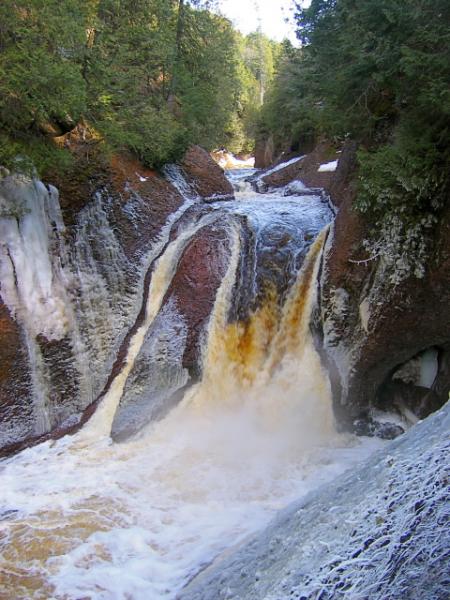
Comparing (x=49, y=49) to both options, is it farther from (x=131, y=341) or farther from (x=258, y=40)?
(x=258, y=40)

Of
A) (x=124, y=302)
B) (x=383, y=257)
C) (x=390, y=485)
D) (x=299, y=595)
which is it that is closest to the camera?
(x=299, y=595)

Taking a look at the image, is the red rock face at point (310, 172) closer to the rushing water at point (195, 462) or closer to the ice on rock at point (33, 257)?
the rushing water at point (195, 462)

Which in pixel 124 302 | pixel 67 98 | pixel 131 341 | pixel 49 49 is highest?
pixel 49 49

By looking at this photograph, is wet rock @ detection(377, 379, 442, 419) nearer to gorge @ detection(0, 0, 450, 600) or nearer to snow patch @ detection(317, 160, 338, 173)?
gorge @ detection(0, 0, 450, 600)

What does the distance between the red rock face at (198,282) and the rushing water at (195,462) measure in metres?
0.16

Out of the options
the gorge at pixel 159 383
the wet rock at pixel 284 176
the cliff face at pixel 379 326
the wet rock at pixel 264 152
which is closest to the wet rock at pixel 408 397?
A: the cliff face at pixel 379 326

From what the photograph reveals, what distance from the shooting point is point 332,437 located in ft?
21.2

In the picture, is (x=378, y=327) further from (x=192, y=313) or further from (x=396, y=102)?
(x=396, y=102)

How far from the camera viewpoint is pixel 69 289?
24.3ft

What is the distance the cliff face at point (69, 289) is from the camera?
261 inches

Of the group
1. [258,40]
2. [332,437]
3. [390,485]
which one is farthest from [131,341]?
[258,40]

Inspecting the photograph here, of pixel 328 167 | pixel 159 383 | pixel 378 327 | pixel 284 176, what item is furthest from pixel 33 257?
pixel 284 176

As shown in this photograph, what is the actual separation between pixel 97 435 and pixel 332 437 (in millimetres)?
3374

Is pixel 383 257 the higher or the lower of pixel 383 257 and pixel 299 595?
the higher
